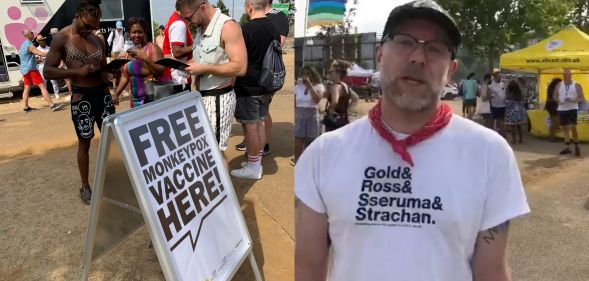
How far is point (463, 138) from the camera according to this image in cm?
126

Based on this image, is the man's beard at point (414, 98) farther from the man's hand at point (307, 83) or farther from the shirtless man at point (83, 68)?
the shirtless man at point (83, 68)

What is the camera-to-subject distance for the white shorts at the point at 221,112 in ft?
11.3

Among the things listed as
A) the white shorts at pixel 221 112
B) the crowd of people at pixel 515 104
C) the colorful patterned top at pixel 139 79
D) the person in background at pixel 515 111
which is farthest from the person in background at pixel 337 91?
the colorful patterned top at pixel 139 79

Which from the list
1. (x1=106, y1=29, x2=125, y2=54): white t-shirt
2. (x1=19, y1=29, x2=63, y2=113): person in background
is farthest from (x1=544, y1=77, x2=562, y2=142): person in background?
(x1=106, y1=29, x2=125, y2=54): white t-shirt

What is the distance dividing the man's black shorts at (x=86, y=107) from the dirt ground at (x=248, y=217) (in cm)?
Result: 71

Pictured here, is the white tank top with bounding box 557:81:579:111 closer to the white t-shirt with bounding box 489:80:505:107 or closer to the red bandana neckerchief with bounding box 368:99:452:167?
the white t-shirt with bounding box 489:80:505:107

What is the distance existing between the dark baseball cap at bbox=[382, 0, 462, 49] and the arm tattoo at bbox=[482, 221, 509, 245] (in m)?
0.51

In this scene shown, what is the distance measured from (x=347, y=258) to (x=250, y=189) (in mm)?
2877

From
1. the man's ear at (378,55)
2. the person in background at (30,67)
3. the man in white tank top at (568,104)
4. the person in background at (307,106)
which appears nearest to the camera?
the man's ear at (378,55)

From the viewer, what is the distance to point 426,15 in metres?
1.29

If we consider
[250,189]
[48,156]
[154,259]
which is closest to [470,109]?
[154,259]

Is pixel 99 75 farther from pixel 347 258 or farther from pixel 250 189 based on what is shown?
pixel 347 258

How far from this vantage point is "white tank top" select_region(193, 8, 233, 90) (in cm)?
330

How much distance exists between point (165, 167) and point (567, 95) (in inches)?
71.0
